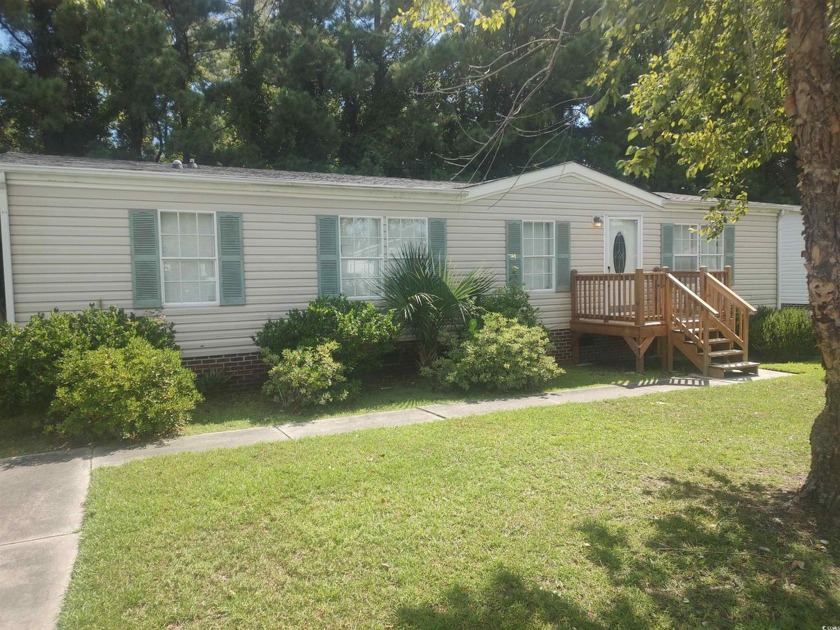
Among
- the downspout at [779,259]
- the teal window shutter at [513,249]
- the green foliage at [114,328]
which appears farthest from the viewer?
the downspout at [779,259]

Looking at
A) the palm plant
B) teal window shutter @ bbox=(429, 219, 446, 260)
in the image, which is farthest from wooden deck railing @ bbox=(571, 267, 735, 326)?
teal window shutter @ bbox=(429, 219, 446, 260)

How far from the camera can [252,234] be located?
8.70 m

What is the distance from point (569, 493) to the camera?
14.4ft

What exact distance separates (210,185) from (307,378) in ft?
10.9

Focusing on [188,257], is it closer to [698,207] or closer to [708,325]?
[708,325]

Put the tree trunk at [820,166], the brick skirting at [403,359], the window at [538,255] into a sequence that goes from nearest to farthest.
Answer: the tree trunk at [820,166] → the brick skirting at [403,359] → the window at [538,255]

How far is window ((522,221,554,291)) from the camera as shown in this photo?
11.0m

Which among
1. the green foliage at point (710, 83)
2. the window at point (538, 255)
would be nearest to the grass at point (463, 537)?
the green foliage at point (710, 83)

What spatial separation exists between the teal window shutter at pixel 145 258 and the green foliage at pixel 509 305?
4856 millimetres

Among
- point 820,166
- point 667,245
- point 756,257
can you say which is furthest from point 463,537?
point 756,257

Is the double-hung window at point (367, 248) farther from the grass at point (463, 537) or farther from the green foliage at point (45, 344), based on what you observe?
the grass at point (463, 537)

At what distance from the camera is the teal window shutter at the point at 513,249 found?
421 inches

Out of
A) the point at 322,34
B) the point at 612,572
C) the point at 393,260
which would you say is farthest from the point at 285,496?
the point at 322,34

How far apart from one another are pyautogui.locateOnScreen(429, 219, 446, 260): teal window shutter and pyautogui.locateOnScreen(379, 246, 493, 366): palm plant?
0.56 metres
